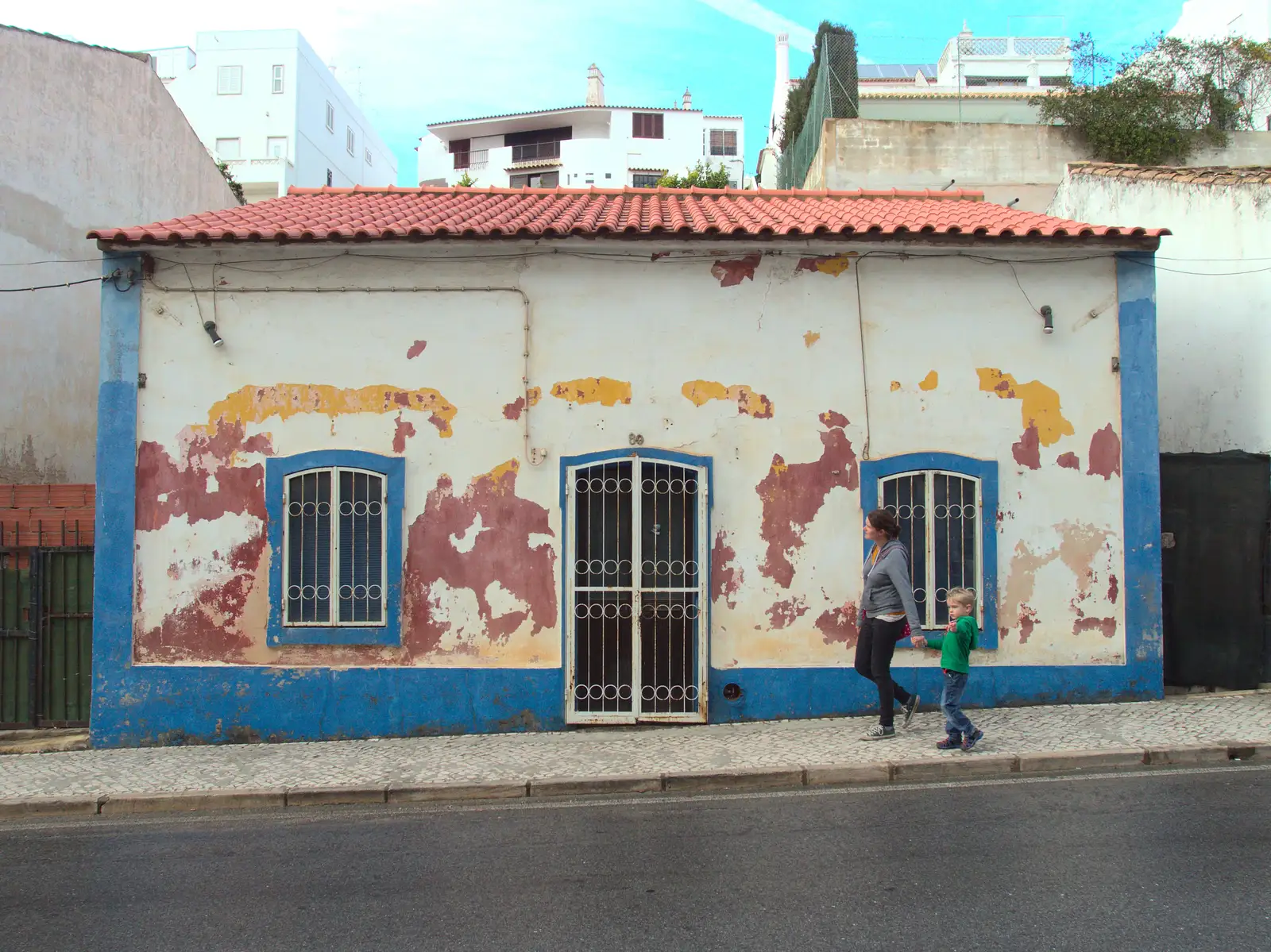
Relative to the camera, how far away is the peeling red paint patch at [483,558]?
8375 mm

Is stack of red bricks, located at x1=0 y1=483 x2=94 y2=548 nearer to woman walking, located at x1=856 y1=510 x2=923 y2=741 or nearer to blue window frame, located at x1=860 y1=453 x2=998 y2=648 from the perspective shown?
woman walking, located at x1=856 y1=510 x2=923 y2=741

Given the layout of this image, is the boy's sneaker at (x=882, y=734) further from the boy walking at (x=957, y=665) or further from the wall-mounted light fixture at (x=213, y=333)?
the wall-mounted light fixture at (x=213, y=333)

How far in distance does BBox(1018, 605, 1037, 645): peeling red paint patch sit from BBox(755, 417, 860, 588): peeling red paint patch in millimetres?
1743

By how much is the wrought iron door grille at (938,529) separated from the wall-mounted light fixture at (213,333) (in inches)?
221

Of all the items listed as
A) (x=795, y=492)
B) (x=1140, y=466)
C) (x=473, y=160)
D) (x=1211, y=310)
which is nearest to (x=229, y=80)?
(x=473, y=160)

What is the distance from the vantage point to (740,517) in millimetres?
8422

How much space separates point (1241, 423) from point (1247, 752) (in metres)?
4.10

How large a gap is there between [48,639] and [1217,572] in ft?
33.5

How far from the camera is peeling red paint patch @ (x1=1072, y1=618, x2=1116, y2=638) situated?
8445 mm

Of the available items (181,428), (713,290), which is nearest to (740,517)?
(713,290)

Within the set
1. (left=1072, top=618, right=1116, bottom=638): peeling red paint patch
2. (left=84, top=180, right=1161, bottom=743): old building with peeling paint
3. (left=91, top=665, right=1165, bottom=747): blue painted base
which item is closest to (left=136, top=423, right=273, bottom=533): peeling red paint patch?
(left=84, top=180, right=1161, bottom=743): old building with peeling paint

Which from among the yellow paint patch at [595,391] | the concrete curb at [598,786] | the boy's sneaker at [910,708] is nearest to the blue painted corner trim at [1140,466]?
the concrete curb at [598,786]

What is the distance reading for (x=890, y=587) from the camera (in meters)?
7.41

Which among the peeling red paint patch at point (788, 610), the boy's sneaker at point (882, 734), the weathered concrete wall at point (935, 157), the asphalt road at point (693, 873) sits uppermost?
the weathered concrete wall at point (935, 157)
